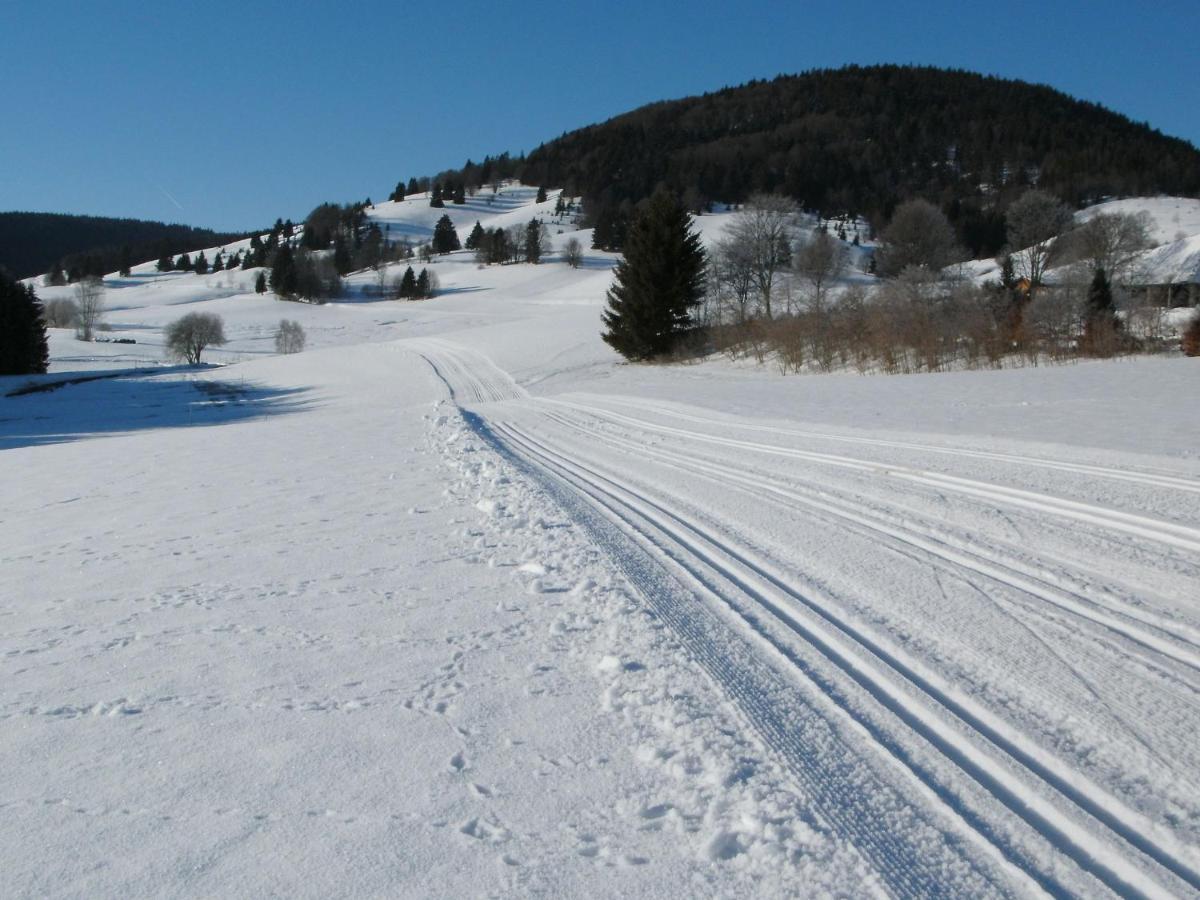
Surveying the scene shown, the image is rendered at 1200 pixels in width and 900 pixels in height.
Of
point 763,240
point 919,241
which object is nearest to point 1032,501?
point 763,240

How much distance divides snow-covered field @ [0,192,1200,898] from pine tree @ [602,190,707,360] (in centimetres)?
2979

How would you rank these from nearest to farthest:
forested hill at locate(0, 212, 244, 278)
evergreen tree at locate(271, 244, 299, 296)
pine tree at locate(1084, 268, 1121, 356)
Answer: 1. pine tree at locate(1084, 268, 1121, 356)
2. evergreen tree at locate(271, 244, 299, 296)
3. forested hill at locate(0, 212, 244, 278)

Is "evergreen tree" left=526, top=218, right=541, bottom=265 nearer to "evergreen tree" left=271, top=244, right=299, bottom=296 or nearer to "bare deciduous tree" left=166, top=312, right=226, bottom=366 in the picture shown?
"evergreen tree" left=271, top=244, right=299, bottom=296

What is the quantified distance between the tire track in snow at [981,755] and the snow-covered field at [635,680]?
14mm

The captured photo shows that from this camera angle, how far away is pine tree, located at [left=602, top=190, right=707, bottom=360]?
38.6m

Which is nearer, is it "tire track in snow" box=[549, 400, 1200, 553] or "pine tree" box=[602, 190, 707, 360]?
"tire track in snow" box=[549, 400, 1200, 553]

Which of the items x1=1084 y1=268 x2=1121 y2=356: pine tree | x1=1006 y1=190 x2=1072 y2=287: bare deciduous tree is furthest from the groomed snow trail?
x1=1006 y1=190 x2=1072 y2=287: bare deciduous tree

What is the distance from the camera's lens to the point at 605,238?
4660 inches

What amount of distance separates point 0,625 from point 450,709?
3.56 metres

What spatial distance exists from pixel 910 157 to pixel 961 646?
7041 inches

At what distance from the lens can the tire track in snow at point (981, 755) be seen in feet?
7.73

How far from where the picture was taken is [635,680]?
12.0 feet

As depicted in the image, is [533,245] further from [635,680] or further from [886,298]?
[635,680]

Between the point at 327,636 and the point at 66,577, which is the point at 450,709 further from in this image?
the point at 66,577
